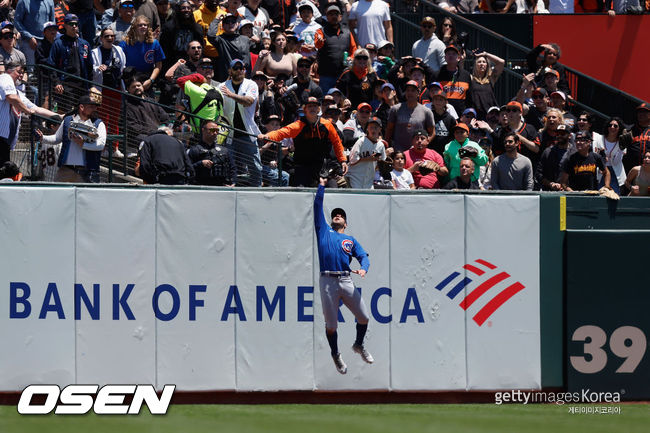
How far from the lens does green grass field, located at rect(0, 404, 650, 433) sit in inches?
455

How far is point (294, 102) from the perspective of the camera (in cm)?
1747

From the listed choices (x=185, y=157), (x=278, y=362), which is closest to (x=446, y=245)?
(x=278, y=362)

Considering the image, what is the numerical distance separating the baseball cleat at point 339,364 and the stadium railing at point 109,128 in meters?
2.74

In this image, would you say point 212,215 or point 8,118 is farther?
point 8,118

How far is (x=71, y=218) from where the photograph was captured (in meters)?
12.8

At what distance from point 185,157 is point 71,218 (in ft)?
6.36

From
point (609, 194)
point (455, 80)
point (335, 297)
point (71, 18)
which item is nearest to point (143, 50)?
Result: point (71, 18)

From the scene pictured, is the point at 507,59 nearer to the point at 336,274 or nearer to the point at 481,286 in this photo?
the point at 481,286

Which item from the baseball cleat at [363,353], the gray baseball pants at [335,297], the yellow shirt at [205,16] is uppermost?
the yellow shirt at [205,16]

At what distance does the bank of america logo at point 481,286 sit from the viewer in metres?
13.2

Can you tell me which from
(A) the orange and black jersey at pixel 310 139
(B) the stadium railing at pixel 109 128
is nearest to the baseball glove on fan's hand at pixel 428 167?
(A) the orange and black jersey at pixel 310 139

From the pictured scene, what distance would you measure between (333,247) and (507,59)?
9.81 m

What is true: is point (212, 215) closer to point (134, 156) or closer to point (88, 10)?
point (134, 156)

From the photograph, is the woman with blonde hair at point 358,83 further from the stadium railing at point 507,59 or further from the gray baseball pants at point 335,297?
the gray baseball pants at point 335,297
